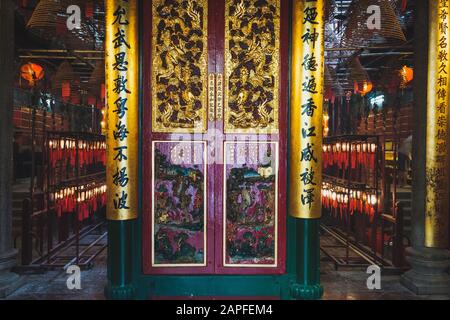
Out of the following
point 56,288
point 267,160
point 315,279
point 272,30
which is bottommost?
point 56,288

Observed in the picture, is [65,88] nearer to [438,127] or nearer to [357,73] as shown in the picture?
[357,73]

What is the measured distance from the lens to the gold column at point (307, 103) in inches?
160

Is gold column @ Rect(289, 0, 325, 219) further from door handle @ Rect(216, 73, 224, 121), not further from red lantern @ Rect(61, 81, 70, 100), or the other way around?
red lantern @ Rect(61, 81, 70, 100)

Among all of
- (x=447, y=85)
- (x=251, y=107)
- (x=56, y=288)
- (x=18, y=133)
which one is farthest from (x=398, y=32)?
(x=18, y=133)

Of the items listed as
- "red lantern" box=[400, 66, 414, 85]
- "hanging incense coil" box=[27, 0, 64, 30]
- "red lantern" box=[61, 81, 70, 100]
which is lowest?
"red lantern" box=[61, 81, 70, 100]

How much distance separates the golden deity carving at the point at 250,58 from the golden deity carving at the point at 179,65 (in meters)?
0.30

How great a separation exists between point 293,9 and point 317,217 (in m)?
2.42

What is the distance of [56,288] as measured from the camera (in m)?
5.01

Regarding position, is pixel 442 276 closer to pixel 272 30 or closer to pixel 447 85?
pixel 447 85

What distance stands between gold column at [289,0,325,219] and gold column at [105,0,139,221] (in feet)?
5.98

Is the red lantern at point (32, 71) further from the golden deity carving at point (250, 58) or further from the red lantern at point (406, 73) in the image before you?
the red lantern at point (406, 73)

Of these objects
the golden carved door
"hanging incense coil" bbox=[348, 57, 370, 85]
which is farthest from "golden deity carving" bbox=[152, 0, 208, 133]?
"hanging incense coil" bbox=[348, 57, 370, 85]

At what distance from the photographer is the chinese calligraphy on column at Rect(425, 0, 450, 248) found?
4.73 meters

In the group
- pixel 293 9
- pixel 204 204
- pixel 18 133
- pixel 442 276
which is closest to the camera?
pixel 293 9
